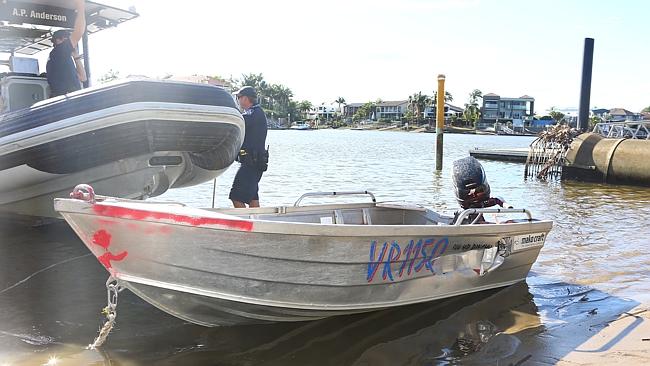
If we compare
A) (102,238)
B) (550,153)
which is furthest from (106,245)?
(550,153)

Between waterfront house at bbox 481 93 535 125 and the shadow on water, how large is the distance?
123m

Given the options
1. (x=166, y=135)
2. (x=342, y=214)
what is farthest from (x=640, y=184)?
(x=166, y=135)

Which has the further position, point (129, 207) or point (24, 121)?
point (24, 121)

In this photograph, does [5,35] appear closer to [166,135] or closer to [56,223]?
[56,223]

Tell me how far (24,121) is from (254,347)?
3.34 meters

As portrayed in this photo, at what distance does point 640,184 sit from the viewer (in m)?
16.5

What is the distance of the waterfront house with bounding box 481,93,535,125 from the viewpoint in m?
123

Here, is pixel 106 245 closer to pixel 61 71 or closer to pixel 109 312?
pixel 109 312

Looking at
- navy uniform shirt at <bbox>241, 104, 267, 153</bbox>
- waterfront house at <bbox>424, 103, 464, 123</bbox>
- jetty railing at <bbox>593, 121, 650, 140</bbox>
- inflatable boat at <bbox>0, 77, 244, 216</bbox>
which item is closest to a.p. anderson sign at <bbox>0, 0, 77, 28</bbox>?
inflatable boat at <bbox>0, 77, 244, 216</bbox>

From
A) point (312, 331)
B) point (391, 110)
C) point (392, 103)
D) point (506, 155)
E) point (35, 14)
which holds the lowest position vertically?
point (506, 155)

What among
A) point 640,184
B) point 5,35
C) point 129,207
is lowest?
point 640,184

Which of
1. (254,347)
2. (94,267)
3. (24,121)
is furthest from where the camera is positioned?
(94,267)

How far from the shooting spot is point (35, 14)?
7.44 meters

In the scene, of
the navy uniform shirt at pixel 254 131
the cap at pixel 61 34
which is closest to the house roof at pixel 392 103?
the navy uniform shirt at pixel 254 131
